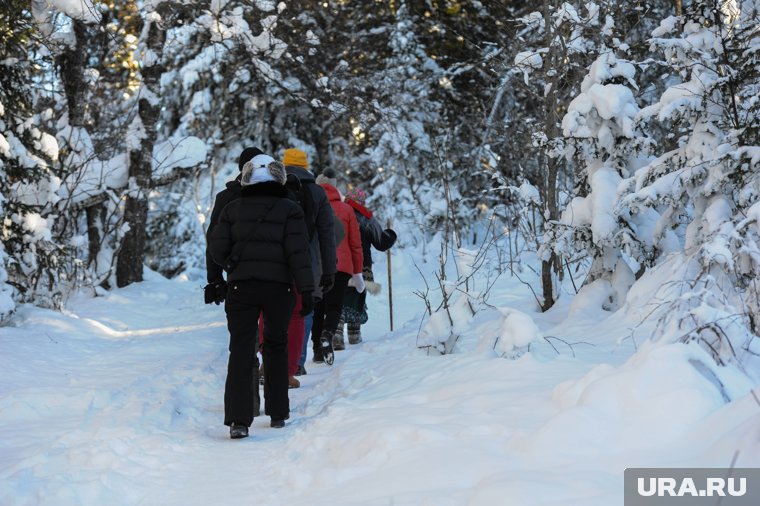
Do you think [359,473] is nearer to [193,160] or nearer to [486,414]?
[486,414]

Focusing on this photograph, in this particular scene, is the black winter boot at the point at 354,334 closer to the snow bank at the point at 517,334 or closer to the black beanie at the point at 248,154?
the black beanie at the point at 248,154

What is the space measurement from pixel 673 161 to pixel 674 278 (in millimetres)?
1729

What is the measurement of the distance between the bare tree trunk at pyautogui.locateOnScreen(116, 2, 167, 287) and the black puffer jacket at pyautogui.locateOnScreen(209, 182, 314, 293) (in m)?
8.70

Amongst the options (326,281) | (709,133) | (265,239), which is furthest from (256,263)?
(709,133)

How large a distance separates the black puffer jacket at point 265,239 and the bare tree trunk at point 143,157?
28.5ft

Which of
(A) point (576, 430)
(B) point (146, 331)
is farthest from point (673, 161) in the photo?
(B) point (146, 331)

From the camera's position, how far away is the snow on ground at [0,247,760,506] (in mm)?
3160

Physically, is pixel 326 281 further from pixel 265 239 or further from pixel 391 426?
pixel 391 426

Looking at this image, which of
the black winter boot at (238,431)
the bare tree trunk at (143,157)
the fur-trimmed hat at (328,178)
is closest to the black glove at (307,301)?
the black winter boot at (238,431)

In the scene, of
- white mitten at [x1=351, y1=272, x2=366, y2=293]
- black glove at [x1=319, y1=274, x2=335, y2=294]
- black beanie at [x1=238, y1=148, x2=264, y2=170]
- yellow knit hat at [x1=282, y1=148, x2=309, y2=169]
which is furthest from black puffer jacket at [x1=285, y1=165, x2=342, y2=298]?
white mitten at [x1=351, y1=272, x2=366, y2=293]

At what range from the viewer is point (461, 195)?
1878 centimetres

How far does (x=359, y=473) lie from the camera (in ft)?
12.9

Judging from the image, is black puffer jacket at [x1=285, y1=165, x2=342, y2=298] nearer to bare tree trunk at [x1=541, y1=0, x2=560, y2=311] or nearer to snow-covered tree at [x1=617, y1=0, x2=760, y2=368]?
bare tree trunk at [x1=541, y1=0, x2=560, y2=311]

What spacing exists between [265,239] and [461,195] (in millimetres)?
13448
